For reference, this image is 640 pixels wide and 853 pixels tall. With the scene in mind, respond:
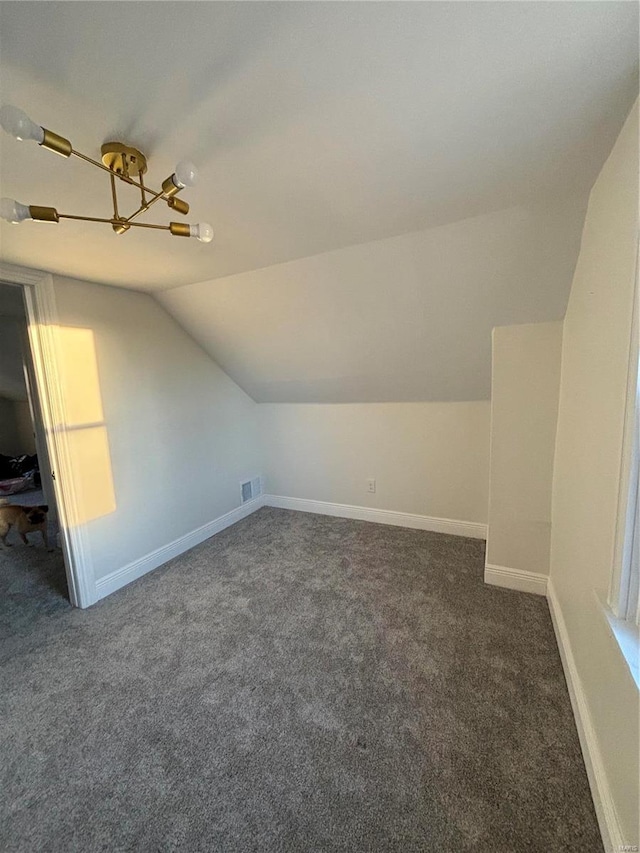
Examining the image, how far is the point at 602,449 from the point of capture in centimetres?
123

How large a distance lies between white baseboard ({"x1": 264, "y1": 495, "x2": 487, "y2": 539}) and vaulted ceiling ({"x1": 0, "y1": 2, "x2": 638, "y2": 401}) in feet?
5.24

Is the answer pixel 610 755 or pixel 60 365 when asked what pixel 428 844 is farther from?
pixel 60 365

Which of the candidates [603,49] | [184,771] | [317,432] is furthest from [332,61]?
[317,432]

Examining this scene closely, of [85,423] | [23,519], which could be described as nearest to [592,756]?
[85,423]

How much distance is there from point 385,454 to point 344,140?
251 cm

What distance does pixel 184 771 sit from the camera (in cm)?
130

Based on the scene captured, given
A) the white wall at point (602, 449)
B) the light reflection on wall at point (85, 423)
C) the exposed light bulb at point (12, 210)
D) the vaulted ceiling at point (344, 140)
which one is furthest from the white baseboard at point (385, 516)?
the exposed light bulb at point (12, 210)

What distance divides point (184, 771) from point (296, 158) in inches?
85.9

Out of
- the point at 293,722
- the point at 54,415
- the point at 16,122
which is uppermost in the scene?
the point at 16,122

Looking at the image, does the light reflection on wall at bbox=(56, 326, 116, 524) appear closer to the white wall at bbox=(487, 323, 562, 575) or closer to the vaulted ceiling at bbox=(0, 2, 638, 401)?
the vaulted ceiling at bbox=(0, 2, 638, 401)

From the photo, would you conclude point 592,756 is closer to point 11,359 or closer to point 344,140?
point 344,140

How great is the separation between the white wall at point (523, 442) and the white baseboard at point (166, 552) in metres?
2.31

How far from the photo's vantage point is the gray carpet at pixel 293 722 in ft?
3.72

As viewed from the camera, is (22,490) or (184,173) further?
(22,490)
